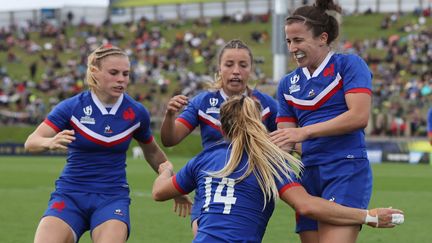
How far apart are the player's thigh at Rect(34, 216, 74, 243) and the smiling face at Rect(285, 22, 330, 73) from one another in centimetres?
225

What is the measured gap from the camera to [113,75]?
7676 mm

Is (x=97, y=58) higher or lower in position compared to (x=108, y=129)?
higher

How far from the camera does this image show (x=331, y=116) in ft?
21.9

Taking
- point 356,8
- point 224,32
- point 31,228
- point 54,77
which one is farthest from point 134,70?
point 31,228

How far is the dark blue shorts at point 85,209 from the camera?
7527 mm

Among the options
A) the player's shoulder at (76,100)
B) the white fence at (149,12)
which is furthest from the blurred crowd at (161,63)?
the player's shoulder at (76,100)

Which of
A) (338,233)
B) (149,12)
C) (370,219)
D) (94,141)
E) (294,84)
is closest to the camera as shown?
(370,219)

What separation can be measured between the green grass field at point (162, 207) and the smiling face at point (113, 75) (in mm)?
4849

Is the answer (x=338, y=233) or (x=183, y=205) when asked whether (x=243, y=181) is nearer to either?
(x=338, y=233)

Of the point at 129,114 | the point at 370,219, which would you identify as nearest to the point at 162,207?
the point at 129,114

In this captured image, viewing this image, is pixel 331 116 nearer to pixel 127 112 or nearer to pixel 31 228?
pixel 127 112

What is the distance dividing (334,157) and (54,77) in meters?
47.0

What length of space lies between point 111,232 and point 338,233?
6.16 feet

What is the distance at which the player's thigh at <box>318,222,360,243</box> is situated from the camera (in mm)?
6379
